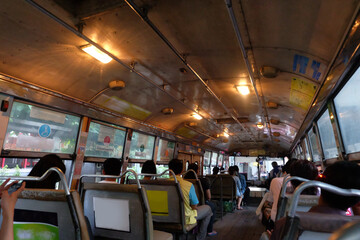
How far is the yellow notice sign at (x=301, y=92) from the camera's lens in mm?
4276

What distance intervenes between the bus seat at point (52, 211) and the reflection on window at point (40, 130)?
251cm

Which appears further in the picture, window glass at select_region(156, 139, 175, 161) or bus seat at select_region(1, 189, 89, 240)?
window glass at select_region(156, 139, 175, 161)

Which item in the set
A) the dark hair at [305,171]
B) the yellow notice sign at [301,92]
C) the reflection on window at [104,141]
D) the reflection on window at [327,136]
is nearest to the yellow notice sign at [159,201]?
the dark hair at [305,171]

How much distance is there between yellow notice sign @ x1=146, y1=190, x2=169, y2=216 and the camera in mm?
3096

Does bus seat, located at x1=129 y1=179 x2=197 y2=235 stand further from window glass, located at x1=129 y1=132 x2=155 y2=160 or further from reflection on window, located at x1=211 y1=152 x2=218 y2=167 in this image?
reflection on window, located at x1=211 y1=152 x2=218 y2=167

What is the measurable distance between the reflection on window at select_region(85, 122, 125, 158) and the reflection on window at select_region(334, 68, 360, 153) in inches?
184

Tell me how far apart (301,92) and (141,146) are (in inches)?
173

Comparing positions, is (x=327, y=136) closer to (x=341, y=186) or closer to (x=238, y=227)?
(x=238, y=227)

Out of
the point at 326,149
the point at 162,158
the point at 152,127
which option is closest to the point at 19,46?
the point at 152,127

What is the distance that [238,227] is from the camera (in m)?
5.33

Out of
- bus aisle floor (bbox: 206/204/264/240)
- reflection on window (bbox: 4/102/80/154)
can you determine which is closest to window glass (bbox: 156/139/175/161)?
bus aisle floor (bbox: 206/204/264/240)

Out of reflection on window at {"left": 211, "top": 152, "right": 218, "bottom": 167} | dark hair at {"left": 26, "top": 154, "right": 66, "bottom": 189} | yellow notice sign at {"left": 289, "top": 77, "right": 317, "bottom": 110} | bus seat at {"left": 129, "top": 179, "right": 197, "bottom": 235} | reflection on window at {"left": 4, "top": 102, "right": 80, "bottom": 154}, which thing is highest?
yellow notice sign at {"left": 289, "top": 77, "right": 317, "bottom": 110}

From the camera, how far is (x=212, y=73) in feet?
14.9

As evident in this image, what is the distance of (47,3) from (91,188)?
82.2 inches
